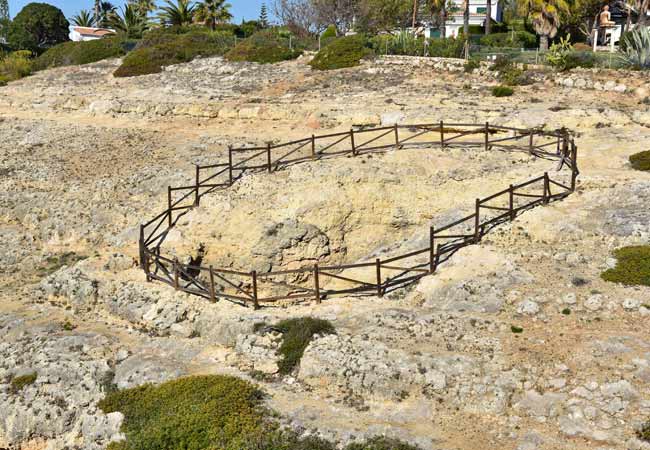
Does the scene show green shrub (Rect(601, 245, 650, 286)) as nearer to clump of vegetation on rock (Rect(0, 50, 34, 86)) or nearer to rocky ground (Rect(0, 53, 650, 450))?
rocky ground (Rect(0, 53, 650, 450))

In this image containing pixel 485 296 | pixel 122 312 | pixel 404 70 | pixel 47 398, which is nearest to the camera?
pixel 47 398

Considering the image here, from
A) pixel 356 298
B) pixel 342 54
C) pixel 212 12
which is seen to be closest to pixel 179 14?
pixel 212 12

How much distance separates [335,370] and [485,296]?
14.0 ft

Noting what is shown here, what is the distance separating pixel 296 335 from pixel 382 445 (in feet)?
12.7

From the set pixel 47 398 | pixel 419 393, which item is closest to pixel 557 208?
pixel 419 393

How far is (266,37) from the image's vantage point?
159ft

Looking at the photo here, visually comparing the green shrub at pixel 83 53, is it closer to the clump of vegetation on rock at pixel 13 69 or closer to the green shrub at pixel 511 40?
the clump of vegetation on rock at pixel 13 69

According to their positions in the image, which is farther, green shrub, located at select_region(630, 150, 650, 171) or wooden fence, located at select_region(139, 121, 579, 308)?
green shrub, located at select_region(630, 150, 650, 171)

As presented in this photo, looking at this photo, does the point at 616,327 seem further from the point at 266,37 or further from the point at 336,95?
the point at 266,37

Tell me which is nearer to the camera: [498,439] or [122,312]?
[498,439]

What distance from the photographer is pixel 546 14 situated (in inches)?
1588

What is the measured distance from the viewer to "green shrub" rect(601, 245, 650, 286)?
14086 mm

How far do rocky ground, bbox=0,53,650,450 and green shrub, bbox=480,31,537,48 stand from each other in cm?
1462

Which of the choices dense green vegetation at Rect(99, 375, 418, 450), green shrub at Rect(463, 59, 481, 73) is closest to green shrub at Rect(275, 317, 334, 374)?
dense green vegetation at Rect(99, 375, 418, 450)
